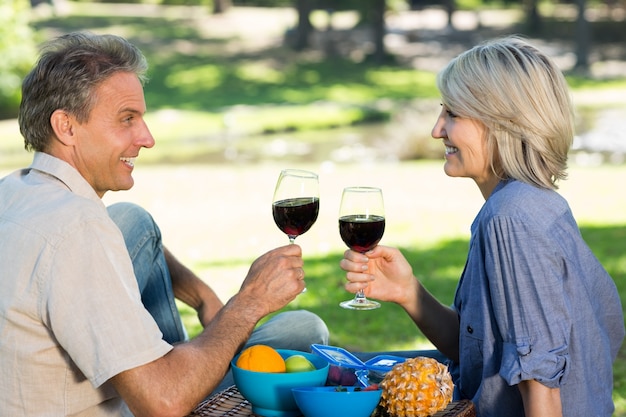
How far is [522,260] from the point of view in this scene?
3.19 m

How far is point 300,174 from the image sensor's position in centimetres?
325

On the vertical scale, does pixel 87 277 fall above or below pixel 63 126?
below

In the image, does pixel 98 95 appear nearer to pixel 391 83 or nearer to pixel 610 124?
pixel 610 124

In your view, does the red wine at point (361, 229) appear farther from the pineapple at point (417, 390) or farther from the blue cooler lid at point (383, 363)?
the pineapple at point (417, 390)

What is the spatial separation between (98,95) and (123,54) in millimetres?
182

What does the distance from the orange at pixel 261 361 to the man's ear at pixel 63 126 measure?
91cm

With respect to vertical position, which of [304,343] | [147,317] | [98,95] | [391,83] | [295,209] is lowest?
[391,83]

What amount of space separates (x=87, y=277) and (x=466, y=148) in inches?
59.5

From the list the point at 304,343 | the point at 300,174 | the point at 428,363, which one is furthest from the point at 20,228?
the point at 304,343

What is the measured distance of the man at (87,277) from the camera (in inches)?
110

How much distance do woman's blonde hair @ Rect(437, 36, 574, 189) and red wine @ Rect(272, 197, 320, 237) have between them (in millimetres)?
699

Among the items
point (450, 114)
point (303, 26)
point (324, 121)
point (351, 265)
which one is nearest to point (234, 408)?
point (351, 265)

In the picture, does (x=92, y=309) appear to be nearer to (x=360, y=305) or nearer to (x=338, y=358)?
(x=338, y=358)

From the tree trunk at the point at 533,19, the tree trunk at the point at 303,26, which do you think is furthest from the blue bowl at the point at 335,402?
the tree trunk at the point at 533,19
